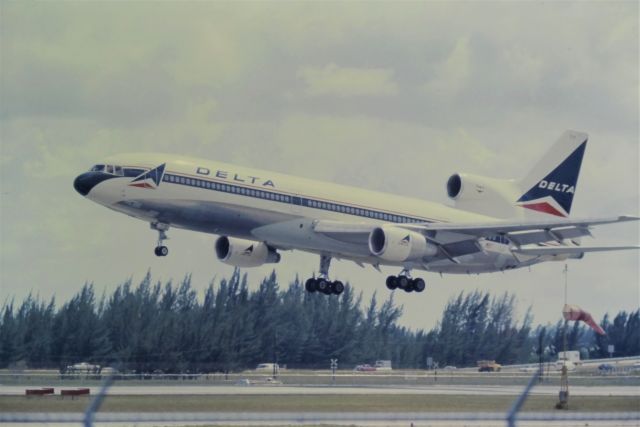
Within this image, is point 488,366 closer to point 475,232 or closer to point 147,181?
point 475,232

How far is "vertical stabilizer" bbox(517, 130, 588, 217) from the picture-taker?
73125mm

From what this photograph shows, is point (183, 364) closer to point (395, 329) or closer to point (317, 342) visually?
point (317, 342)

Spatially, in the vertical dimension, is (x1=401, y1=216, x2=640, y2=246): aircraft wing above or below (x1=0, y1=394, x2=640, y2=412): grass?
above

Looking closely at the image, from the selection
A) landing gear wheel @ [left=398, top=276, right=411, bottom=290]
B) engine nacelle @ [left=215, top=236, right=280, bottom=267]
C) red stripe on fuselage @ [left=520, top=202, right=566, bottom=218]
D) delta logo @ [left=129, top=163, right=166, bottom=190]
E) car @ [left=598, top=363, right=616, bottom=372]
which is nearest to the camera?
delta logo @ [left=129, top=163, right=166, bottom=190]

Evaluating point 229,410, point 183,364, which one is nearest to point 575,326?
point 183,364

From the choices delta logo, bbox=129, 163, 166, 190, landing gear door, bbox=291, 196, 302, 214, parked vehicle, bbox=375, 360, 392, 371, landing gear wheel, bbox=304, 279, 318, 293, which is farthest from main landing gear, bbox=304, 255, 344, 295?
parked vehicle, bbox=375, 360, 392, 371

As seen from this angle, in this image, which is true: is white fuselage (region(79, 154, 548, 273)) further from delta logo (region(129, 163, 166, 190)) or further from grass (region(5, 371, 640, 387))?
grass (region(5, 371, 640, 387))

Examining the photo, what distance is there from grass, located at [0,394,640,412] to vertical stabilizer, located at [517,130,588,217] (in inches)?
964

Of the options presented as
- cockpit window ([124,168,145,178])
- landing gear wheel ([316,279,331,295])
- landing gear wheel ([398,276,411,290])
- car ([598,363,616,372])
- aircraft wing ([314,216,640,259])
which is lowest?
car ([598,363,616,372])

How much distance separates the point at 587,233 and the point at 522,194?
424 inches

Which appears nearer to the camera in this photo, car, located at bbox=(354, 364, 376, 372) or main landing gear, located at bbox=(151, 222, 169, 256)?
main landing gear, located at bbox=(151, 222, 169, 256)

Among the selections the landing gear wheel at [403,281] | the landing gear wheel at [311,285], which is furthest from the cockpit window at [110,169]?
the landing gear wheel at [403,281]

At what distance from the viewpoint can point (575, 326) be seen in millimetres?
87812

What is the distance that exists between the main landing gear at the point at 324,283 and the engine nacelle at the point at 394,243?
15.0 feet
